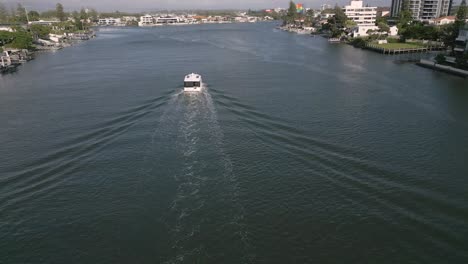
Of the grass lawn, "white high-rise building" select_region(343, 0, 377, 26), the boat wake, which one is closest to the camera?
the boat wake

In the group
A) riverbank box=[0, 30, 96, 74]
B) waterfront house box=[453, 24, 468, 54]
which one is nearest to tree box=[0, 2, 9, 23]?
riverbank box=[0, 30, 96, 74]

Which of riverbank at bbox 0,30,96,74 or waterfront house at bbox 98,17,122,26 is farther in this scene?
waterfront house at bbox 98,17,122,26

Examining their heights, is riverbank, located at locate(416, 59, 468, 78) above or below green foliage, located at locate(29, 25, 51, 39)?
below

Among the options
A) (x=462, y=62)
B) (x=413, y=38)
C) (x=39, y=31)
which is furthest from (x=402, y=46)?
(x=39, y=31)

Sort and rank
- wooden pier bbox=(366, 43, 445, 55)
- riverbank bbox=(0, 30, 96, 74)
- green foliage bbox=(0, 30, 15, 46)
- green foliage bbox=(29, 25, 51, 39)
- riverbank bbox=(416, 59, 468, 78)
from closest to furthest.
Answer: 1. riverbank bbox=(416, 59, 468, 78)
2. riverbank bbox=(0, 30, 96, 74)
3. wooden pier bbox=(366, 43, 445, 55)
4. green foliage bbox=(0, 30, 15, 46)
5. green foliage bbox=(29, 25, 51, 39)

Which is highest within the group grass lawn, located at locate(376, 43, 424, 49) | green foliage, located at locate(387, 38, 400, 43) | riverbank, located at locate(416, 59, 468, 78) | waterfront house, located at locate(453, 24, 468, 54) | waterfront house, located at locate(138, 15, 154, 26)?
waterfront house, located at locate(138, 15, 154, 26)

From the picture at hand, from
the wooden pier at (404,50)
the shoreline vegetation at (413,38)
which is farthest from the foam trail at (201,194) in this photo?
the wooden pier at (404,50)

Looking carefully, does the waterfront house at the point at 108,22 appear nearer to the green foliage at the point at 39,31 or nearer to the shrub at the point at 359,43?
the green foliage at the point at 39,31

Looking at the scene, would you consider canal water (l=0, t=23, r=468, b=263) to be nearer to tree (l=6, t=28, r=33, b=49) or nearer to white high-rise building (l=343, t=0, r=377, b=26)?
tree (l=6, t=28, r=33, b=49)

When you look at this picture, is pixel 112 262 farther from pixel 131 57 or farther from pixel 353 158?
pixel 131 57
